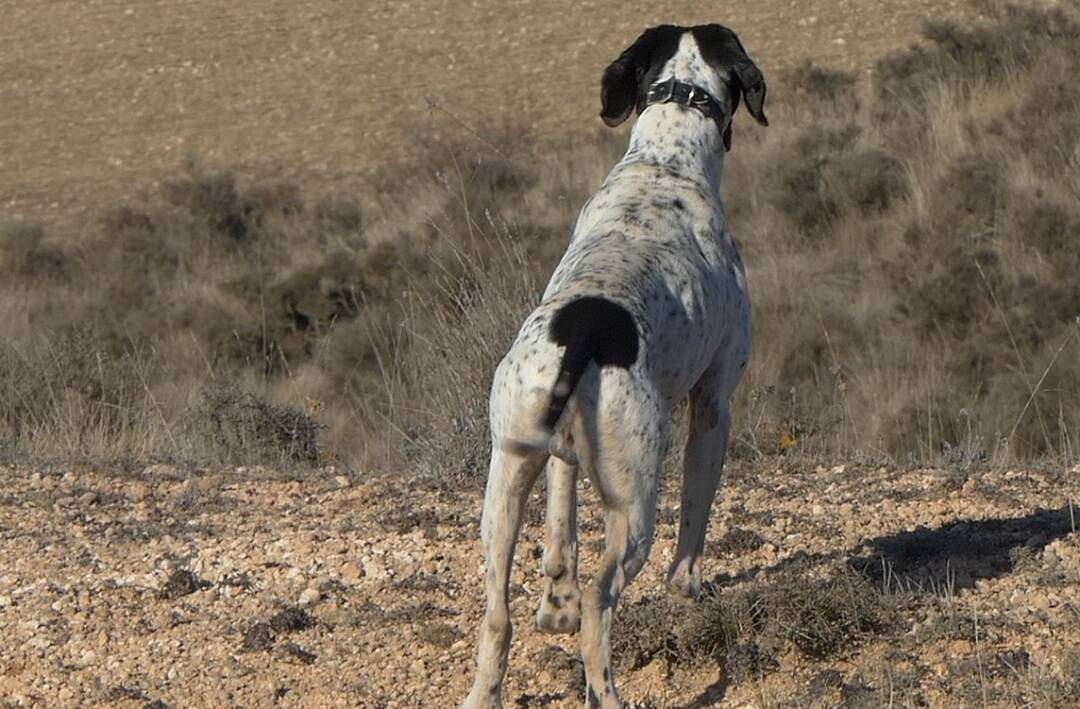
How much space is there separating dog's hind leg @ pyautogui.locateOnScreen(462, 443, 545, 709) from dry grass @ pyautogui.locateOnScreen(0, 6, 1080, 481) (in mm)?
3034

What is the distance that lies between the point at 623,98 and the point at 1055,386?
24.1 feet

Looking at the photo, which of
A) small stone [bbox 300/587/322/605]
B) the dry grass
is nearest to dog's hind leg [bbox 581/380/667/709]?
small stone [bbox 300/587/322/605]

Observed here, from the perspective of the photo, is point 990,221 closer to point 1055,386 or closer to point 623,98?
point 1055,386

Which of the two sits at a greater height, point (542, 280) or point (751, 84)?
point (751, 84)

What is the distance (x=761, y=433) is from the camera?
926 cm

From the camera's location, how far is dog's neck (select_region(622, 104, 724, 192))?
5758 mm

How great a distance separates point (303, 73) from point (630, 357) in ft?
84.9

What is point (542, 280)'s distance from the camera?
31.2ft

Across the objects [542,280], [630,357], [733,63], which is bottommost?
[542,280]

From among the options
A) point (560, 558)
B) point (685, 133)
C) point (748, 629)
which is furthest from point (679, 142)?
point (748, 629)

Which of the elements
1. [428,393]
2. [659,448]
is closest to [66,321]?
[428,393]

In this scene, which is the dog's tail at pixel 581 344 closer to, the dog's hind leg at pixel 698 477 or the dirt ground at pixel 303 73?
the dog's hind leg at pixel 698 477

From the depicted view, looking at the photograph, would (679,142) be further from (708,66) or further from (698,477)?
(698,477)

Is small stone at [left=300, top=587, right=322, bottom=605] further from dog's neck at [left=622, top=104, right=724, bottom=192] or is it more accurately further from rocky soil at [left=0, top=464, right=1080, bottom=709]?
dog's neck at [left=622, top=104, right=724, bottom=192]
